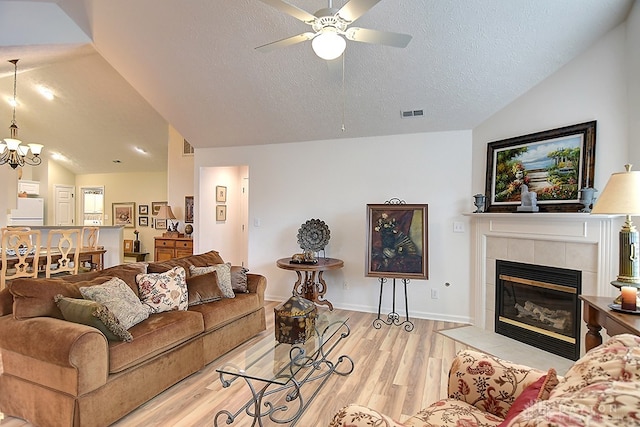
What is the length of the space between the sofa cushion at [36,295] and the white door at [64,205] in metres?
8.59

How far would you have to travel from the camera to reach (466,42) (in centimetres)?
308

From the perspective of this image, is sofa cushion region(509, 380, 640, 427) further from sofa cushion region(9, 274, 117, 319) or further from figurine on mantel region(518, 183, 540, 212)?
figurine on mantel region(518, 183, 540, 212)

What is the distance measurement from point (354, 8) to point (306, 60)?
1.73 metres

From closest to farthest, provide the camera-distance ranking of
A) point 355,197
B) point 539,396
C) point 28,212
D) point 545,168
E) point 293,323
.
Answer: point 539,396
point 293,323
point 545,168
point 355,197
point 28,212

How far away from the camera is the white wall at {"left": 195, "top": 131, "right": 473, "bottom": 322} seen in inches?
167

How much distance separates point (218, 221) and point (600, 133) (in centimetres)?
552

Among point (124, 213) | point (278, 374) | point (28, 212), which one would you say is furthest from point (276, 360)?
point (28, 212)

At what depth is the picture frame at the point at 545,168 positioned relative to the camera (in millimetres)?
3053

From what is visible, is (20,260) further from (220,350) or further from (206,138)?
(220,350)

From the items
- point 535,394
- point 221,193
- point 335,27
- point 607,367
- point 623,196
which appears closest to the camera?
point 607,367

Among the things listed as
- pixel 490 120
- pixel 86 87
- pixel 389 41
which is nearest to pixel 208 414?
pixel 389 41

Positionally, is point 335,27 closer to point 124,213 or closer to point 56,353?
point 56,353

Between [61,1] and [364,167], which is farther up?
[61,1]

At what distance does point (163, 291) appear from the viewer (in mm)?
2832
